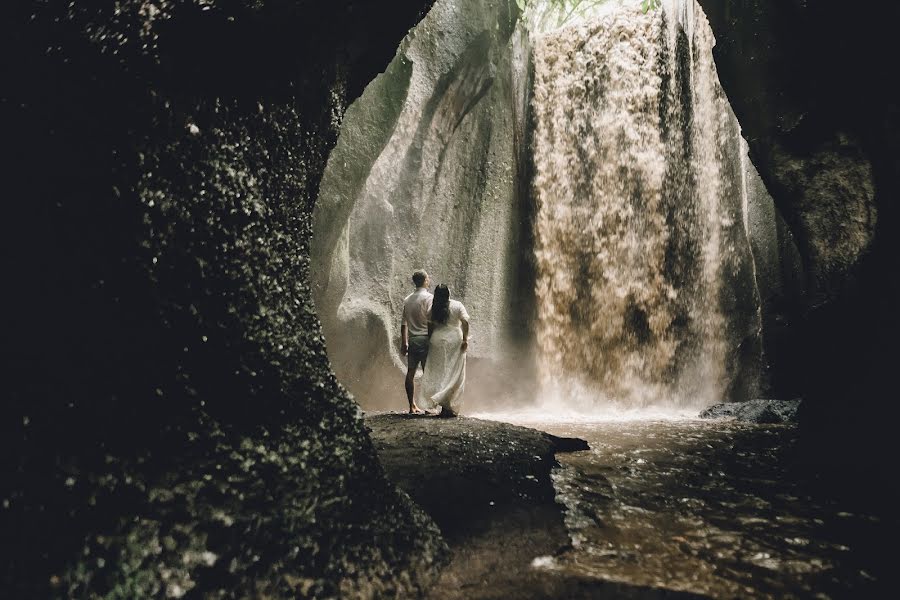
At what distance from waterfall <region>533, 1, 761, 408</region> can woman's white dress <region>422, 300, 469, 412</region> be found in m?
5.27

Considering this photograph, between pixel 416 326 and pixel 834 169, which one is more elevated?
pixel 834 169

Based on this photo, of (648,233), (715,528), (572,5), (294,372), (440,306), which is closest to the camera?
(294,372)

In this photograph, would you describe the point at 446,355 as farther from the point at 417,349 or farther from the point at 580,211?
the point at 580,211

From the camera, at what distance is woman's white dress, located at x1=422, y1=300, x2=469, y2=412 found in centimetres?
614

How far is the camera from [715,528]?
101 inches

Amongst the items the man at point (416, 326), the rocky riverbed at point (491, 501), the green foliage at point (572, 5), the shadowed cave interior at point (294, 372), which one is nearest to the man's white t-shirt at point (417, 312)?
the man at point (416, 326)

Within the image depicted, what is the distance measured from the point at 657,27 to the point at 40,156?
12245 millimetres

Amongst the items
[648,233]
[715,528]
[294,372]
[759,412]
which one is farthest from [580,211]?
[294,372]

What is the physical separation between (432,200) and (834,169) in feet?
23.7

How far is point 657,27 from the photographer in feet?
35.7

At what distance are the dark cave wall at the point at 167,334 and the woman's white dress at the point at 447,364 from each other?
4126mm

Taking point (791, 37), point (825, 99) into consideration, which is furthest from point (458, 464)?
point (791, 37)

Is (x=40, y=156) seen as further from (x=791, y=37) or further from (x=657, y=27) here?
(x=657, y=27)

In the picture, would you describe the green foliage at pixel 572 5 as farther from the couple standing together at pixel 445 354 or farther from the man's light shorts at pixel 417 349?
the man's light shorts at pixel 417 349
